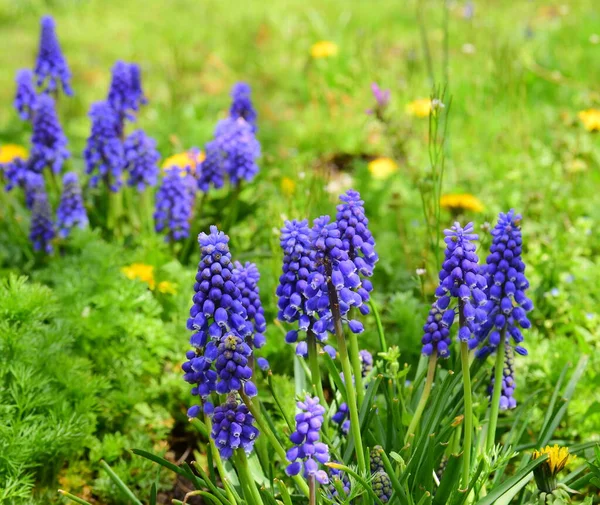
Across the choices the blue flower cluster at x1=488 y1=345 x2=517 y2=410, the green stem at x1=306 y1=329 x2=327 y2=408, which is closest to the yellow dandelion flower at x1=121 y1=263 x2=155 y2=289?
the green stem at x1=306 y1=329 x2=327 y2=408

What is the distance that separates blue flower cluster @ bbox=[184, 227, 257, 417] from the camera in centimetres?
225

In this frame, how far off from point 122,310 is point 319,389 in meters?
1.49

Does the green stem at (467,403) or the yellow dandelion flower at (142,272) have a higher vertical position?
the yellow dandelion flower at (142,272)

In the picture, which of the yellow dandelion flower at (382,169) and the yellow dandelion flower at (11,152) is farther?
the yellow dandelion flower at (382,169)

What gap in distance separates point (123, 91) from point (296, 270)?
291 centimetres

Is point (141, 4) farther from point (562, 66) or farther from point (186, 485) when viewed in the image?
point (186, 485)

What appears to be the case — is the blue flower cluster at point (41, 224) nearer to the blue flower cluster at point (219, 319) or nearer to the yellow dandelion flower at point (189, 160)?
the yellow dandelion flower at point (189, 160)

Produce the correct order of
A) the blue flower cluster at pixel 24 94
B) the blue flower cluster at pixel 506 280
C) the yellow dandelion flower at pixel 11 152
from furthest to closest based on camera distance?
the yellow dandelion flower at pixel 11 152
the blue flower cluster at pixel 24 94
the blue flower cluster at pixel 506 280

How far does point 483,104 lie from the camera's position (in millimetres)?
7344

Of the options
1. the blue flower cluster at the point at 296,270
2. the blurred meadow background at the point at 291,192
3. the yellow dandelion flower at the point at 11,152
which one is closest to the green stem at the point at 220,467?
the blue flower cluster at the point at 296,270

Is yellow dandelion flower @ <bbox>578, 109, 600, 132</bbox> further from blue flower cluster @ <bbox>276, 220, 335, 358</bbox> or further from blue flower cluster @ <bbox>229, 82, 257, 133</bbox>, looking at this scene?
blue flower cluster @ <bbox>276, 220, 335, 358</bbox>

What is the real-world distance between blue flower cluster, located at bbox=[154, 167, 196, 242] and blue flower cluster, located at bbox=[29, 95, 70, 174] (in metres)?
0.87

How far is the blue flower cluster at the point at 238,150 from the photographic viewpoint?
465 cm

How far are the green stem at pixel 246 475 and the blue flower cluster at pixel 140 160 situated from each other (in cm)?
260
